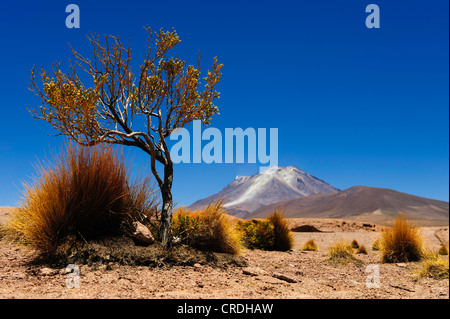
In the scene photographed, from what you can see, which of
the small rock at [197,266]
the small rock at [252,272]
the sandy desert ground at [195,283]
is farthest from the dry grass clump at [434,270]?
the small rock at [197,266]

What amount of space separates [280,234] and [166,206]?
6397mm

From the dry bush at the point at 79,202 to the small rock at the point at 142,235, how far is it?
28 cm

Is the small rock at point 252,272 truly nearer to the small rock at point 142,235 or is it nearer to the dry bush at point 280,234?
the small rock at point 142,235

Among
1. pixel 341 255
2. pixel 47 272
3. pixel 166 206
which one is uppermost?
pixel 166 206

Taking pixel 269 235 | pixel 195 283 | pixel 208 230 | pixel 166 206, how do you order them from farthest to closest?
pixel 269 235 → pixel 208 230 → pixel 166 206 → pixel 195 283

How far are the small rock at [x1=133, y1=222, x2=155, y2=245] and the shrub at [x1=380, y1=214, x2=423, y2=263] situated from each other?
23.2 ft

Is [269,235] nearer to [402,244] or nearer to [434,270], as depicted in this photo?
[402,244]

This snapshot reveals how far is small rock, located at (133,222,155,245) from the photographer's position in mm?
7309

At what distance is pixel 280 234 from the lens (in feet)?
43.0

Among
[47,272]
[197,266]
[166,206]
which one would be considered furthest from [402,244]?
[47,272]

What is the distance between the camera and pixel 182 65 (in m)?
7.68
